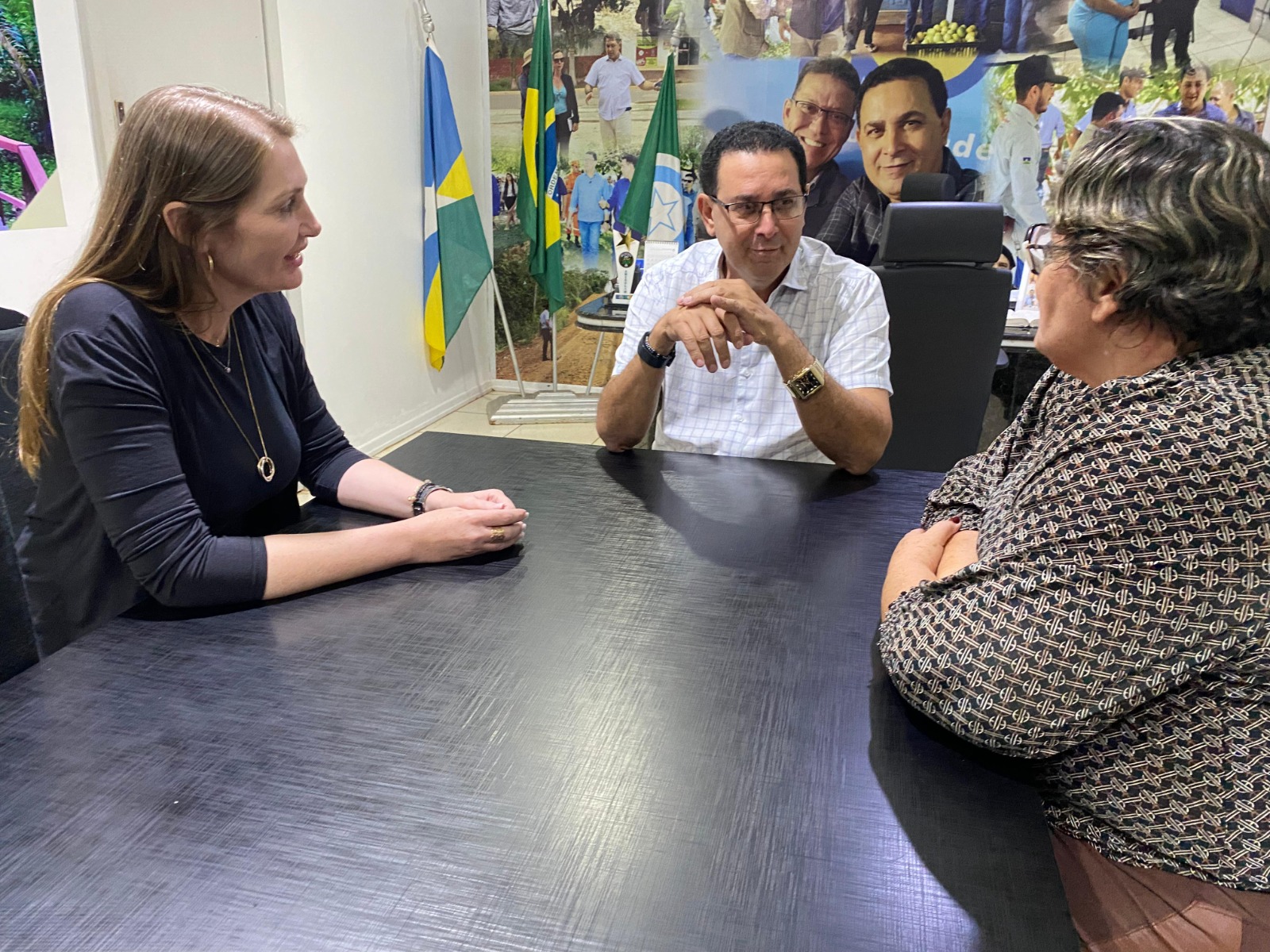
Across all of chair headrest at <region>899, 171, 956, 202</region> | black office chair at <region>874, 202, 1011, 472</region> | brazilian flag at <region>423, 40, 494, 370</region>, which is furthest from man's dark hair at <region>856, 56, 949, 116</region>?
brazilian flag at <region>423, 40, 494, 370</region>

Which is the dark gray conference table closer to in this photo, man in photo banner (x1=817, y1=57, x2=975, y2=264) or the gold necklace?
the gold necklace

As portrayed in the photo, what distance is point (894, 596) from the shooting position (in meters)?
1.03

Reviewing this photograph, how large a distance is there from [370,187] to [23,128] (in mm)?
1608

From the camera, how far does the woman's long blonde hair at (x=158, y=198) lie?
46.3 inches

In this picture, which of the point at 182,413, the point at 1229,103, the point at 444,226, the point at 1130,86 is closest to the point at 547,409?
the point at 444,226

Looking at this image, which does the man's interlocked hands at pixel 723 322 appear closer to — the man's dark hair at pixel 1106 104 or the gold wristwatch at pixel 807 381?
the gold wristwatch at pixel 807 381

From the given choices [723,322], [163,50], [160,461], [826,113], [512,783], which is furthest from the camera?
[826,113]

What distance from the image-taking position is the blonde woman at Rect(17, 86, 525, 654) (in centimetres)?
110

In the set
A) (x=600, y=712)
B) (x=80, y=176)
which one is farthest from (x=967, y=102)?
(x=600, y=712)

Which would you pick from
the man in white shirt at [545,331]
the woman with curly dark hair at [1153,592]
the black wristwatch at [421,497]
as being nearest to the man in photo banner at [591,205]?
the man in white shirt at [545,331]

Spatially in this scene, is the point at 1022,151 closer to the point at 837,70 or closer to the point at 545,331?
the point at 837,70

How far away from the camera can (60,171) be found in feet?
8.14

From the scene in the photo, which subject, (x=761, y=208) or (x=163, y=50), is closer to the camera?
(x=761, y=208)

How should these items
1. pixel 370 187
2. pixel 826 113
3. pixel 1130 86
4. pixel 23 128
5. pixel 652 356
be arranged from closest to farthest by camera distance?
1. pixel 652 356
2. pixel 23 128
3. pixel 370 187
4. pixel 1130 86
5. pixel 826 113
